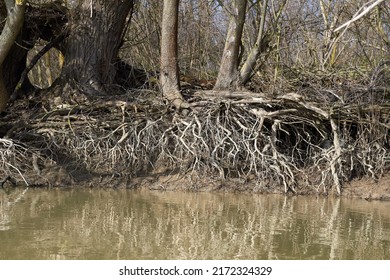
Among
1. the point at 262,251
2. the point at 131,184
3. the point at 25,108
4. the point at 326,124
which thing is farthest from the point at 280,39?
the point at 262,251

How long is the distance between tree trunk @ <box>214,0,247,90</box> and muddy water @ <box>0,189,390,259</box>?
241 cm

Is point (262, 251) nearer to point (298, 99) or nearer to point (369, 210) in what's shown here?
point (369, 210)

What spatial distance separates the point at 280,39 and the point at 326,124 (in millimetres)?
2176

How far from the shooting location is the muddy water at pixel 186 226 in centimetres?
484

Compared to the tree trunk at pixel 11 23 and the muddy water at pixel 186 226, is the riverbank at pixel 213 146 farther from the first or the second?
the tree trunk at pixel 11 23

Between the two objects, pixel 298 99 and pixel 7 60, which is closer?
pixel 298 99

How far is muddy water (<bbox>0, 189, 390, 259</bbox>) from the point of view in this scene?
4844mm

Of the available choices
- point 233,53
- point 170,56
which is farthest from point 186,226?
point 233,53

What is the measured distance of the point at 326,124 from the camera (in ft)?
31.2

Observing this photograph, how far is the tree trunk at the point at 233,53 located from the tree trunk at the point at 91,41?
2234mm

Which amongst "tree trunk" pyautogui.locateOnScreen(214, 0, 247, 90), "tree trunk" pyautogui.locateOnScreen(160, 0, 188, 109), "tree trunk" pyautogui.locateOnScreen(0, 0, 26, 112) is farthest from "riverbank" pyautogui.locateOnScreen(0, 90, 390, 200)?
"tree trunk" pyautogui.locateOnScreen(0, 0, 26, 112)

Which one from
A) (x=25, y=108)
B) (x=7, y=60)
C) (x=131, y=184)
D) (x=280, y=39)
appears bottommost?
(x=131, y=184)

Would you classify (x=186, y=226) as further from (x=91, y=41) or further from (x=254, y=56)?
(x=91, y=41)

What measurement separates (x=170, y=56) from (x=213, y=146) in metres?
1.81
